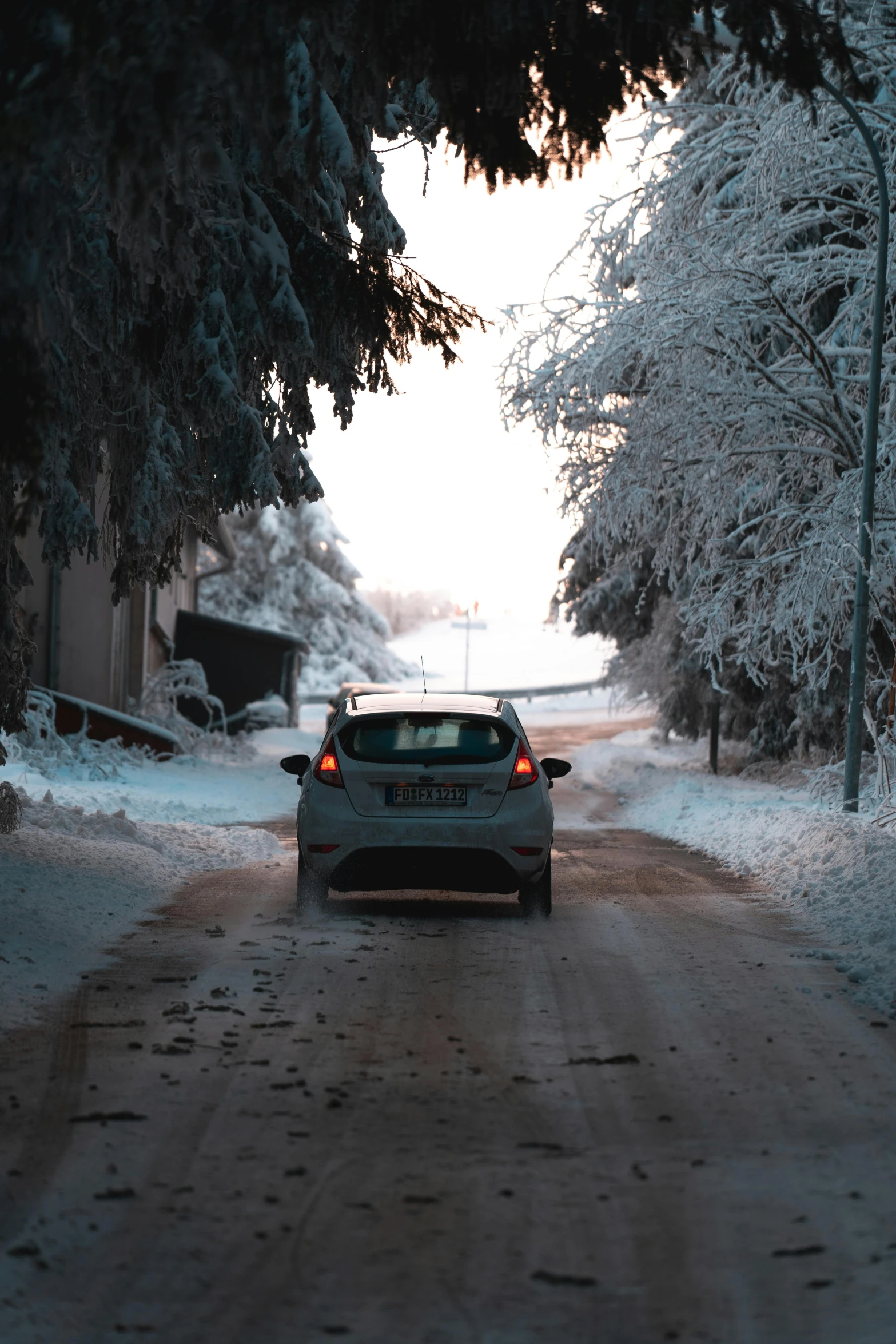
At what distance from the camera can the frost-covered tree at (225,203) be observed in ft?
→ 17.6

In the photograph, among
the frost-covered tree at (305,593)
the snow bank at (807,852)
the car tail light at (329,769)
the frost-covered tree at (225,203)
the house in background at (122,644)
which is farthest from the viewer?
the frost-covered tree at (305,593)

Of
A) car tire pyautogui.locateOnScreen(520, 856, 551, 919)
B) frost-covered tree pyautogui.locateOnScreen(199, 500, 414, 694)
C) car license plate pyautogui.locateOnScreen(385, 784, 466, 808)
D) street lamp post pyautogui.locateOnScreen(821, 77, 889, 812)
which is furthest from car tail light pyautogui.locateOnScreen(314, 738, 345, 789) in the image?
frost-covered tree pyautogui.locateOnScreen(199, 500, 414, 694)

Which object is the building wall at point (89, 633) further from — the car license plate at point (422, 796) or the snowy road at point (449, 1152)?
the snowy road at point (449, 1152)

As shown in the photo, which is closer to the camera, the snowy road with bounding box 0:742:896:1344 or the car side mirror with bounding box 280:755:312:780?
the snowy road with bounding box 0:742:896:1344

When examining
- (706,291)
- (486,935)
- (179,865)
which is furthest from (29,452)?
(706,291)

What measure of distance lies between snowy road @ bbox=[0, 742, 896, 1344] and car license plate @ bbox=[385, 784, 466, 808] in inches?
57.0

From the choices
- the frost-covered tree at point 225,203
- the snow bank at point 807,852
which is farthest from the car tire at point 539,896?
the frost-covered tree at point 225,203

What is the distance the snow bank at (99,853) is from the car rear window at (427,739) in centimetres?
193

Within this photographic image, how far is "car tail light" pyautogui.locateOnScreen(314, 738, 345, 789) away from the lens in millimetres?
10023

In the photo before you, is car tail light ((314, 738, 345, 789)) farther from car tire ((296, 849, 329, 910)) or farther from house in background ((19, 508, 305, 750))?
house in background ((19, 508, 305, 750))

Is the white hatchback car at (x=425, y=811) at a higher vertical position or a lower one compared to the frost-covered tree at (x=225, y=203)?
lower

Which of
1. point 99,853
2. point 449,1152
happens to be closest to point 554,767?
point 99,853

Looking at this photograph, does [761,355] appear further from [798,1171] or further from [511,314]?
[798,1171]

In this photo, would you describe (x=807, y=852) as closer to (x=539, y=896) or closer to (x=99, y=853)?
(x=539, y=896)
